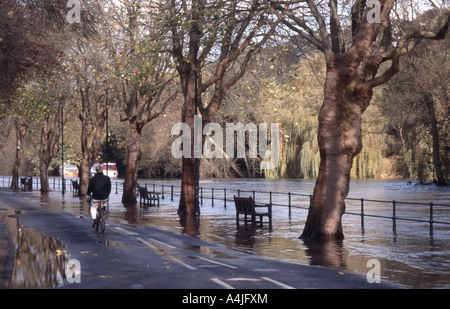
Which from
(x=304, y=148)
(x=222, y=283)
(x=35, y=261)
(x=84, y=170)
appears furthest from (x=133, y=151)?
(x=222, y=283)

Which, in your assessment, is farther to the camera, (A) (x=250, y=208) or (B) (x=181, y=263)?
(A) (x=250, y=208)

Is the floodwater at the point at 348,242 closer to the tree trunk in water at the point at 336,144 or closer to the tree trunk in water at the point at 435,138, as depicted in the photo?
the tree trunk in water at the point at 336,144

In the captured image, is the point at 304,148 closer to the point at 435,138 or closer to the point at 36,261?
the point at 435,138

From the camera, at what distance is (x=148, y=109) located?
3794 centimetres

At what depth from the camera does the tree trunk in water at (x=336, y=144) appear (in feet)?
63.0

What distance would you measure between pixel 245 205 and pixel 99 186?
650cm

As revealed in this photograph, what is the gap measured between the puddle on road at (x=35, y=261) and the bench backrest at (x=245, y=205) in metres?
7.59

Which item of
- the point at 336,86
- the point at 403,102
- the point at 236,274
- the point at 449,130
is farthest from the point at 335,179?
the point at 449,130

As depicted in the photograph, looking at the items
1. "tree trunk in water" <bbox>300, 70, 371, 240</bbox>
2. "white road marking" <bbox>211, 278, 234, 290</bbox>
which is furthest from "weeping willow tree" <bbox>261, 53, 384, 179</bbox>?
"white road marking" <bbox>211, 278, 234, 290</bbox>

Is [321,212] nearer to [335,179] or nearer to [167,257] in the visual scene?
[335,179]

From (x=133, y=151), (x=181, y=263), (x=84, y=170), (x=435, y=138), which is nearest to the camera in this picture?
(x=181, y=263)

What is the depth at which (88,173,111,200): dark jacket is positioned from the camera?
821 inches

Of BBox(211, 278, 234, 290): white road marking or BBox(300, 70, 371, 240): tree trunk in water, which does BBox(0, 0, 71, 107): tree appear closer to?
BBox(300, 70, 371, 240): tree trunk in water

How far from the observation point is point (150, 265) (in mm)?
13859
